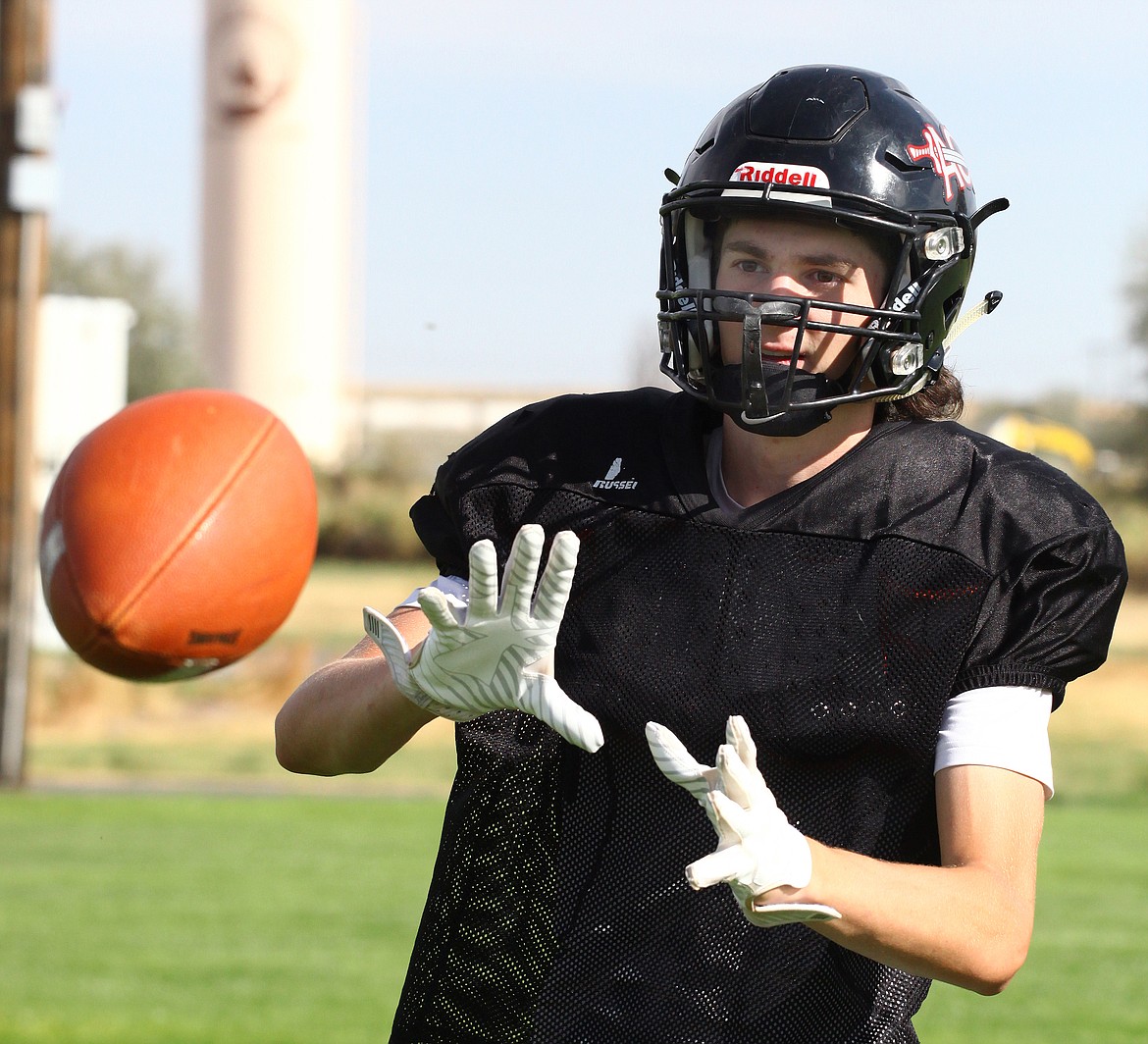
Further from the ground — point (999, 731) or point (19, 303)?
point (999, 731)

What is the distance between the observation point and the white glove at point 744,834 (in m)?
1.77

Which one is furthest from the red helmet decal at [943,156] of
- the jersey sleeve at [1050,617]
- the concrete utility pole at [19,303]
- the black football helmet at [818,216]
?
the concrete utility pole at [19,303]

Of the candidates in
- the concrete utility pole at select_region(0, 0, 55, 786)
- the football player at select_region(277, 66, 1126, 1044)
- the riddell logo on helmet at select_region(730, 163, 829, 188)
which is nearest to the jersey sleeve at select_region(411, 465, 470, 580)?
the football player at select_region(277, 66, 1126, 1044)

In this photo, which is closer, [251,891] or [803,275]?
[803,275]

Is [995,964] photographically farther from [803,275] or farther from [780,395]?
[803,275]

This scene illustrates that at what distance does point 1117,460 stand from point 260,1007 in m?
23.2

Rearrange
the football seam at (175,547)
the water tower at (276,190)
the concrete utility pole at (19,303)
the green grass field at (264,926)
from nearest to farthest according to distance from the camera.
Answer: the football seam at (175,547) < the green grass field at (264,926) < the concrete utility pole at (19,303) < the water tower at (276,190)

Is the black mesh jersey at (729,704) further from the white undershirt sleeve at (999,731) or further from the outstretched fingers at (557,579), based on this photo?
the outstretched fingers at (557,579)

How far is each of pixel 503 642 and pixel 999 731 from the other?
0.60 meters

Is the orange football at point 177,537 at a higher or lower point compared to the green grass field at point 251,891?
higher

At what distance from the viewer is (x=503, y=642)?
204cm

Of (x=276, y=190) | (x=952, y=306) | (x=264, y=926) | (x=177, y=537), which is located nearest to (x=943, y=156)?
(x=952, y=306)

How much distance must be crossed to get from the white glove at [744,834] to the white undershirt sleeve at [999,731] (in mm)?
359

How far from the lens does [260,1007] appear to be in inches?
239
